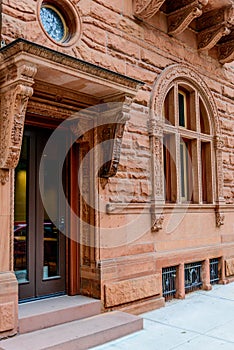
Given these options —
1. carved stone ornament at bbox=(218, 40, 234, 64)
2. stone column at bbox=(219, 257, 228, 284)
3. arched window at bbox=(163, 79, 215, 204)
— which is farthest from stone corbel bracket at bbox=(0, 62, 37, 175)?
carved stone ornament at bbox=(218, 40, 234, 64)

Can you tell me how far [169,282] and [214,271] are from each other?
1486mm

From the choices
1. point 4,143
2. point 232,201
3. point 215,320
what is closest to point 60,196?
point 4,143

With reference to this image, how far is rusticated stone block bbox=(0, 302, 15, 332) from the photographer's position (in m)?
3.98

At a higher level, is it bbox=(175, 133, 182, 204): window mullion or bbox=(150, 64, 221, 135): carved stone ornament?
bbox=(150, 64, 221, 135): carved stone ornament

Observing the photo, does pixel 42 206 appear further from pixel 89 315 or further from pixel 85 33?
pixel 85 33

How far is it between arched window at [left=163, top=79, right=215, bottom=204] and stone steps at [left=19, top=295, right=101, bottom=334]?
2.42m

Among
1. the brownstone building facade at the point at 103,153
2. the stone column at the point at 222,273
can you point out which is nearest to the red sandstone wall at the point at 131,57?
the brownstone building facade at the point at 103,153

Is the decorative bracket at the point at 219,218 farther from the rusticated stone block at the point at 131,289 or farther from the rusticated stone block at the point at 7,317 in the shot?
the rusticated stone block at the point at 7,317

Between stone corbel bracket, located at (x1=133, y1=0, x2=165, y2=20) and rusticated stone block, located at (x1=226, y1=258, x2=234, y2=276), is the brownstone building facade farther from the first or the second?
rusticated stone block, located at (x1=226, y1=258, x2=234, y2=276)

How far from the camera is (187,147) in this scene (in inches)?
288

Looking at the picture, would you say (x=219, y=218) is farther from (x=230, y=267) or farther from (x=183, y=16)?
(x=183, y=16)

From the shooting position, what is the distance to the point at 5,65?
4.02m

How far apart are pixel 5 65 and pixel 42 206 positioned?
1944 mm

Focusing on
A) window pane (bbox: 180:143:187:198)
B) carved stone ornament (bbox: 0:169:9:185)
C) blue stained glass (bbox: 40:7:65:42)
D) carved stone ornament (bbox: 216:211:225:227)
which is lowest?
carved stone ornament (bbox: 216:211:225:227)
